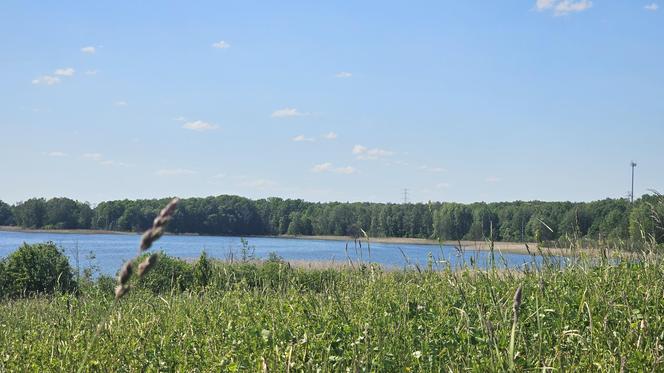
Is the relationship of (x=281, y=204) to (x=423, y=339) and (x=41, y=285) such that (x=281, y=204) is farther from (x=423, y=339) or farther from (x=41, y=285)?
(x=423, y=339)

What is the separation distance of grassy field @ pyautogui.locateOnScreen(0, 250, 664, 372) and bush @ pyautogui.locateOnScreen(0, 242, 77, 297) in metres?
12.1

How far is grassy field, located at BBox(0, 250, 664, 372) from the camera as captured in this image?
3605mm

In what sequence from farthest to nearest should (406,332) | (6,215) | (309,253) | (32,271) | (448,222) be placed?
(6,215) → (309,253) → (32,271) → (448,222) → (406,332)

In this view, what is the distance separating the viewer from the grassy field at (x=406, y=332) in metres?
3.61

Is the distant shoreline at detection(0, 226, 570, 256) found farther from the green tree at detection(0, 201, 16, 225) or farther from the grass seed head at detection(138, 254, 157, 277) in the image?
the grass seed head at detection(138, 254, 157, 277)

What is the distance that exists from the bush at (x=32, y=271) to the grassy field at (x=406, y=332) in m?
12.1

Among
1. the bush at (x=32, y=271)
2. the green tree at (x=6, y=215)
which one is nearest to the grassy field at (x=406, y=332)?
the bush at (x=32, y=271)

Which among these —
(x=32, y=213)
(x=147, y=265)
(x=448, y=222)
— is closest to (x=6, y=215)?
(x=32, y=213)

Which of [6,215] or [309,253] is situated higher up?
[6,215]

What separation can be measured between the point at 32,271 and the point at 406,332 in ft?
53.2

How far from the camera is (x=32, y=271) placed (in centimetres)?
1809

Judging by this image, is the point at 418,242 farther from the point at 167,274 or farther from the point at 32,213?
the point at 32,213

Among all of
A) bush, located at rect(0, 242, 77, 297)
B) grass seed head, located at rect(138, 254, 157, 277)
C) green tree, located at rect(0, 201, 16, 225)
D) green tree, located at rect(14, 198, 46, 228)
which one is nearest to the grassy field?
grass seed head, located at rect(138, 254, 157, 277)

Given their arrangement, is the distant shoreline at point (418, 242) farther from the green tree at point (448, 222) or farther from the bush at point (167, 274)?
the bush at point (167, 274)
